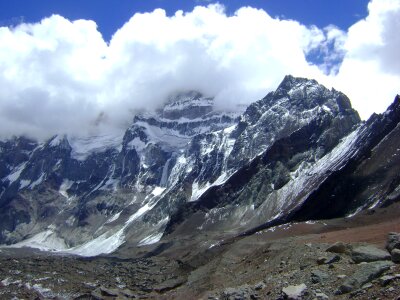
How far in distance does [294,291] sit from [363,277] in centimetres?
544

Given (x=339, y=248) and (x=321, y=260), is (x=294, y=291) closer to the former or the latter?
(x=321, y=260)

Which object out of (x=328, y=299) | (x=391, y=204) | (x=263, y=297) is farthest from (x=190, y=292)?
(x=391, y=204)

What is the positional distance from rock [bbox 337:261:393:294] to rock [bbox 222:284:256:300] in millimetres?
9880

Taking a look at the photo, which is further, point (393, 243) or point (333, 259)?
point (333, 259)

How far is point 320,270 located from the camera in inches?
1913

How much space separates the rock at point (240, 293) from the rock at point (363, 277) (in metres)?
9.88

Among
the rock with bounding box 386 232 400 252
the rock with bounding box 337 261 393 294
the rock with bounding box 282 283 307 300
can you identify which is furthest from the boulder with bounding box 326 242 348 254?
the rock with bounding box 337 261 393 294

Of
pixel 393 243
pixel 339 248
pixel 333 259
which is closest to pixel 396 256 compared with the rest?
pixel 393 243

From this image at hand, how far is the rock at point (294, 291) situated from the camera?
144ft

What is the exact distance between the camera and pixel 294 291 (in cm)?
4469

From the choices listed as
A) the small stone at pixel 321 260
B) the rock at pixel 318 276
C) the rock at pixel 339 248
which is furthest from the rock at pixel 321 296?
the rock at pixel 339 248

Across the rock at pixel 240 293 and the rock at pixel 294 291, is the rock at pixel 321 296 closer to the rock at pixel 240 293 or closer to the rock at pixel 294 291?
the rock at pixel 294 291

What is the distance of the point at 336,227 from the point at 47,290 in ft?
295

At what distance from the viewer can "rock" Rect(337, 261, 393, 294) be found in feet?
136
